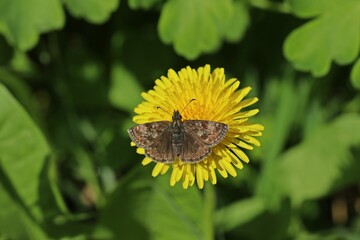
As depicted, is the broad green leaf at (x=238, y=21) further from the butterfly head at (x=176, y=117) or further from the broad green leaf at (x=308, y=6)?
the butterfly head at (x=176, y=117)

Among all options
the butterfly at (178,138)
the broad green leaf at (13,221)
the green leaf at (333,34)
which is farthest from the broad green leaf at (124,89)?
the butterfly at (178,138)

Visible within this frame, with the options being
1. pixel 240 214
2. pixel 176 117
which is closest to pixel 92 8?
pixel 176 117

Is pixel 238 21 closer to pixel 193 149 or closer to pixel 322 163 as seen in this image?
pixel 322 163

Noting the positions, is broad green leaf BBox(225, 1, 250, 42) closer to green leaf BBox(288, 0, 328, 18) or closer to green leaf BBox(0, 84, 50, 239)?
green leaf BBox(288, 0, 328, 18)

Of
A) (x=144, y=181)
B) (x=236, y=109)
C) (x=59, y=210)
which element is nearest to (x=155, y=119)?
(x=236, y=109)

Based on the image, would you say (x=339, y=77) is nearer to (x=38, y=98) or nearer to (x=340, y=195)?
(x=340, y=195)
